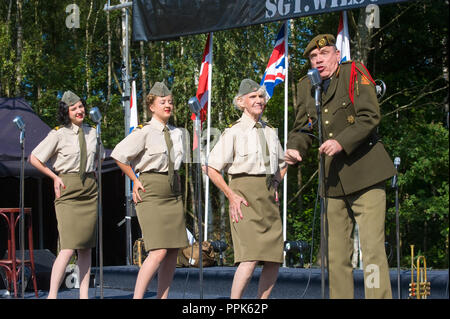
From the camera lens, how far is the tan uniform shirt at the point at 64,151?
5.73 m

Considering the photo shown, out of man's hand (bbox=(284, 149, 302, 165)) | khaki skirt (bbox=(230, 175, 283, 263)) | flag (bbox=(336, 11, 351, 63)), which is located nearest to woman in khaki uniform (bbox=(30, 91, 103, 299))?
khaki skirt (bbox=(230, 175, 283, 263))

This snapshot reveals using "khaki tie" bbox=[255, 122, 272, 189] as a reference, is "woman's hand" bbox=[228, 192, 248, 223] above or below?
below

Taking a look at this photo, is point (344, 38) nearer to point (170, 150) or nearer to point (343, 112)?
point (170, 150)

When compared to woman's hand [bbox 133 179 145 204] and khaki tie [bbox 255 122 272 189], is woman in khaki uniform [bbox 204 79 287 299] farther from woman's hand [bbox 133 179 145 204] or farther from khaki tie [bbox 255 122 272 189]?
woman's hand [bbox 133 179 145 204]

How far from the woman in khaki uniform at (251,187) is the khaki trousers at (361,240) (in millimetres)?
557

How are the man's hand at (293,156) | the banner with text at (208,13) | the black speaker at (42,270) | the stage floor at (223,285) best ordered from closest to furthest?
the man's hand at (293,156)
the stage floor at (223,285)
the banner with text at (208,13)
the black speaker at (42,270)

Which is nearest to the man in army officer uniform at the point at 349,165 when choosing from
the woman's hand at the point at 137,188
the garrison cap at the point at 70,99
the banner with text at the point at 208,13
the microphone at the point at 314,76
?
the microphone at the point at 314,76

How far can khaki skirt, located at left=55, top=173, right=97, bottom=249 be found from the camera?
570 cm

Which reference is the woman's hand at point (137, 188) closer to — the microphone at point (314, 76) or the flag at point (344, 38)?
the microphone at point (314, 76)

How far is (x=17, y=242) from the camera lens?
9953 millimetres

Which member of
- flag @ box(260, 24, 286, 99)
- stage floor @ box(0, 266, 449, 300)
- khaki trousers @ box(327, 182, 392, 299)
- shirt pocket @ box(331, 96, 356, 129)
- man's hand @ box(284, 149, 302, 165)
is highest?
flag @ box(260, 24, 286, 99)

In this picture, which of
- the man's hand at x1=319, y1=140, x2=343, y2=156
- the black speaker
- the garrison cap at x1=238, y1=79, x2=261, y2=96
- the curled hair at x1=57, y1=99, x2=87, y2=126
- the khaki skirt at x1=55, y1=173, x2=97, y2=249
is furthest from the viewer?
the black speaker
